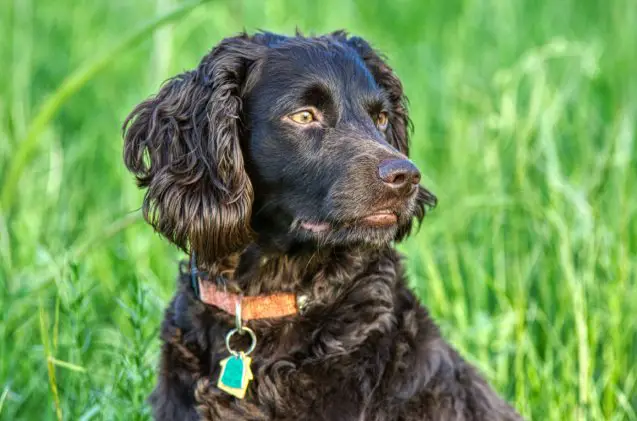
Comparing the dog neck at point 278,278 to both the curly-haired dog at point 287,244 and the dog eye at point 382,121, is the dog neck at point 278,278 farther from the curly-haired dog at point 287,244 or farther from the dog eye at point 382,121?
the dog eye at point 382,121

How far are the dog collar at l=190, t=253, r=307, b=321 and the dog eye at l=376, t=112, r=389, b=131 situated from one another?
694 millimetres

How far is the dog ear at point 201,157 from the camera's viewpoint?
323 centimetres

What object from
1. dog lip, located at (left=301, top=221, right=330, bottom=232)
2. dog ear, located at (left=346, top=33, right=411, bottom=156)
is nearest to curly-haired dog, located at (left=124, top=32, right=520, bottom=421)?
dog lip, located at (left=301, top=221, right=330, bottom=232)

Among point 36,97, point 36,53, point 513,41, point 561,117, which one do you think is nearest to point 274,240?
point 561,117

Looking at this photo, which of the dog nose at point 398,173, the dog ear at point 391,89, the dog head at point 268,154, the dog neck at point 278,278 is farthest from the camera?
the dog ear at point 391,89

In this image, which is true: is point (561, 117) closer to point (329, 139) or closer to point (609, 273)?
point (609, 273)

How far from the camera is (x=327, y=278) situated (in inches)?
130

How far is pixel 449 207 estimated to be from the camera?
5.43m

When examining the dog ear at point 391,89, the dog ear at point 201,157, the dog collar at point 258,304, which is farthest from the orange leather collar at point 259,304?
the dog ear at point 391,89

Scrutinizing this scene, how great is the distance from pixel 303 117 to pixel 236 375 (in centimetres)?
83

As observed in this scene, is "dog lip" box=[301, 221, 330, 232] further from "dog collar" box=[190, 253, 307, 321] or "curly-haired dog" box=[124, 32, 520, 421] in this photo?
"dog collar" box=[190, 253, 307, 321]

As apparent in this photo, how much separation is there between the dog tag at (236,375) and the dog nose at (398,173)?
2.28 feet

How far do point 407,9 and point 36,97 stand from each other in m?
3.00

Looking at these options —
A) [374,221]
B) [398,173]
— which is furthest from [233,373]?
[398,173]
